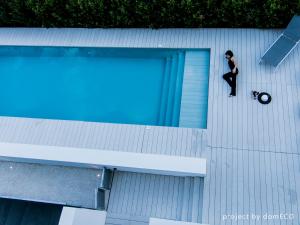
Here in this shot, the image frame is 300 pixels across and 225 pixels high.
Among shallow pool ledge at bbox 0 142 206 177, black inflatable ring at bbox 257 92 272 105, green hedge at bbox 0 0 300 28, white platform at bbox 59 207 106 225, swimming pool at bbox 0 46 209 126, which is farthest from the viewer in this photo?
swimming pool at bbox 0 46 209 126

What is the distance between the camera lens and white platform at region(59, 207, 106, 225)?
644 centimetres

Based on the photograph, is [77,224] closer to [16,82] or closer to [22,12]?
[16,82]

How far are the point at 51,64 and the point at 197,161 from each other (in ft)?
20.1

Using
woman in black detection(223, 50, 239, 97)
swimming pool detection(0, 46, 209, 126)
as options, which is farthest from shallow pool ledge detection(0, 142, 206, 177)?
woman in black detection(223, 50, 239, 97)

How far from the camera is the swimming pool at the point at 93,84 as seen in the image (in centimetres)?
933

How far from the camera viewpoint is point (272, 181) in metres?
7.32

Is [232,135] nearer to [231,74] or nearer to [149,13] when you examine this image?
[231,74]

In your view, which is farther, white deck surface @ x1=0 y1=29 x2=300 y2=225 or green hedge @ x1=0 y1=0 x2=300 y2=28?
green hedge @ x1=0 y1=0 x2=300 y2=28

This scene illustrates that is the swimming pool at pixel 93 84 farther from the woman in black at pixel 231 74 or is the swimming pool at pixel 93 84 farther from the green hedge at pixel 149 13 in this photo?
the woman in black at pixel 231 74

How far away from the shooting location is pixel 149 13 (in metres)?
9.62

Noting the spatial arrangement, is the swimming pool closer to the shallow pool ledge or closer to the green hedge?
the green hedge

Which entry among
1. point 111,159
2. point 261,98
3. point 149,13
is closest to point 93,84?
point 149,13

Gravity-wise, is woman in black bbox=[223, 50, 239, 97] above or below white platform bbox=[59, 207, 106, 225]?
above

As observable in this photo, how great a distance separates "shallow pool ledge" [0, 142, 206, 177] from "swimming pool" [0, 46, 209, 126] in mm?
1814
